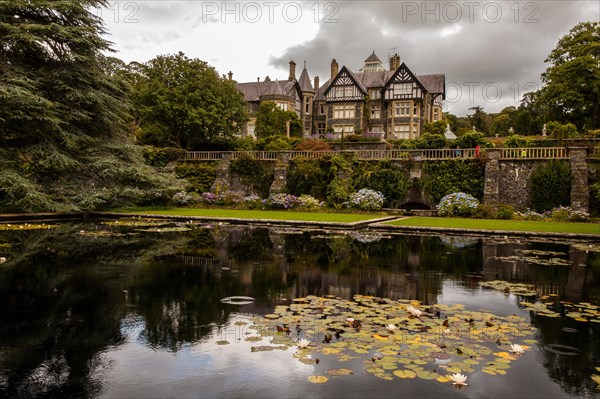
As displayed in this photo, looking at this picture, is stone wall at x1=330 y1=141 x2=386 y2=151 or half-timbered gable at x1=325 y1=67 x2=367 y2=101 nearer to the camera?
stone wall at x1=330 y1=141 x2=386 y2=151

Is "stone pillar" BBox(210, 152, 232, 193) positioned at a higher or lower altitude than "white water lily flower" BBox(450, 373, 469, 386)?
higher

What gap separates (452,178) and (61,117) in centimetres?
2206

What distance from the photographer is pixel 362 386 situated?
4160 millimetres

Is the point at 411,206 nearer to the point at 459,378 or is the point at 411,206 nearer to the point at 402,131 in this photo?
the point at 459,378

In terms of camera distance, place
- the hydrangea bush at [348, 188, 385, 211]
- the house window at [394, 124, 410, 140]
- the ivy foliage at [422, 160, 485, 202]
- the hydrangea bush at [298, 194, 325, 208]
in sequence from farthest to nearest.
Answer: the house window at [394, 124, 410, 140] → the hydrangea bush at [298, 194, 325, 208] → the ivy foliage at [422, 160, 485, 202] → the hydrangea bush at [348, 188, 385, 211]

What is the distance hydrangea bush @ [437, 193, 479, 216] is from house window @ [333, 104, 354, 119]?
33881mm

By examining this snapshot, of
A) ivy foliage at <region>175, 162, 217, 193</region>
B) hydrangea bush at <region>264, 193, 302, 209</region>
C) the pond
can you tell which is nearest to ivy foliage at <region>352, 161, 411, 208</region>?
hydrangea bush at <region>264, 193, 302, 209</region>

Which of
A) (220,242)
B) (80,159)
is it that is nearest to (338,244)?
(220,242)

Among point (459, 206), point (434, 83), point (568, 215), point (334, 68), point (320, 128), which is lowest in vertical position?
point (568, 215)

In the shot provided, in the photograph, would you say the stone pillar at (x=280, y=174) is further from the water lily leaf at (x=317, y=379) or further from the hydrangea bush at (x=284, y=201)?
the water lily leaf at (x=317, y=379)

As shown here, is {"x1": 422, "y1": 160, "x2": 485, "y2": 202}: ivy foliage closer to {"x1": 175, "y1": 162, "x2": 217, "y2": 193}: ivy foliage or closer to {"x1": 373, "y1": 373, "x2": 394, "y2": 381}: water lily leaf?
{"x1": 175, "y1": 162, "x2": 217, "y2": 193}: ivy foliage

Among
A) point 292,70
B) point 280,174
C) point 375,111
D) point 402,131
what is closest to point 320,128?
point 375,111

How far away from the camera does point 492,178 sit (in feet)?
88.1

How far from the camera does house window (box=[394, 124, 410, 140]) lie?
56.0 metres
